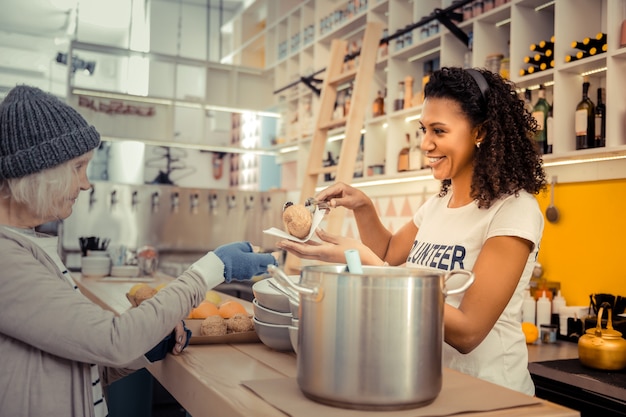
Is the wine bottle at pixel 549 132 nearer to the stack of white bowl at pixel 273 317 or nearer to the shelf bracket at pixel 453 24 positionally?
the shelf bracket at pixel 453 24

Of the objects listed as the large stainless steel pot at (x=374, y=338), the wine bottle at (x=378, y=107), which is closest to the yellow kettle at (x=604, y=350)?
the large stainless steel pot at (x=374, y=338)

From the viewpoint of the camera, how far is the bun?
1.63m

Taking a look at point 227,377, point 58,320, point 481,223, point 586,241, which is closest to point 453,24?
point 586,241

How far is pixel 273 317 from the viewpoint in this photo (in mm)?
1405

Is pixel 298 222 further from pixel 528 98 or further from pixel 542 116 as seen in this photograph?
pixel 528 98

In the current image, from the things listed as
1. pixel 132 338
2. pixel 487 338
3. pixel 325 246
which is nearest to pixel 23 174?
pixel 132 338

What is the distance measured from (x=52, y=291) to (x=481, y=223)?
1031 mm

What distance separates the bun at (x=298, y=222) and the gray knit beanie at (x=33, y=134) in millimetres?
582

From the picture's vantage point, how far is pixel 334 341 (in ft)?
3.08

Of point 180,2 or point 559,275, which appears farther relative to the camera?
point 180,2

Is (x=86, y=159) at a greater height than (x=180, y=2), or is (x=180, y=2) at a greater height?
(x=180, y=2)

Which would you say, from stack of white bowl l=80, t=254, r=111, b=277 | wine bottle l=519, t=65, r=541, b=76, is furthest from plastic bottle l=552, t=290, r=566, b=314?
stack of white bowl l=80, t=254, r=111, b=277

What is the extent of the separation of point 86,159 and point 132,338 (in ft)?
1.43

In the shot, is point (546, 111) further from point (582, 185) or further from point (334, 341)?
point (334, 341)
